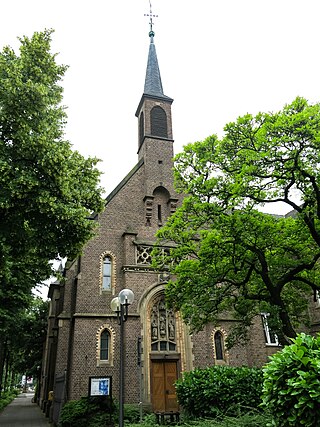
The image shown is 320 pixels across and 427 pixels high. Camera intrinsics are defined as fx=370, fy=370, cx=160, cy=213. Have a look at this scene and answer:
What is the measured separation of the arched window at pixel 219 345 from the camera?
2036 centimetres

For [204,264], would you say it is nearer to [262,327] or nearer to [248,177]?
[248,177]

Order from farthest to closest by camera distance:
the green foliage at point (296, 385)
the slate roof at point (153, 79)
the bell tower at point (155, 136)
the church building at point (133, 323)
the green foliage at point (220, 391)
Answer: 1. the slate roof at point (153, 79)
2. the bell tower at point (155, 136)
3. the church building at point (133, 323)
4. the green foliage at point (220, 391)
5. the green foliage at point (296, 385)

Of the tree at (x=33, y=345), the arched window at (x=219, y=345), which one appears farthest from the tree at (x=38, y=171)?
the tree at (x=33, y=345)

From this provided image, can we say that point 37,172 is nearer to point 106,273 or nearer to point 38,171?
point 38,171

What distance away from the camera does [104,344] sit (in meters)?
18.5

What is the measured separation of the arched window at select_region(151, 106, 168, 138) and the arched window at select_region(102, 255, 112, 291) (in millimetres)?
9787

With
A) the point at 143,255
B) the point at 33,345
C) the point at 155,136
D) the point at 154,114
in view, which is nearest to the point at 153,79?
the point at 154,114

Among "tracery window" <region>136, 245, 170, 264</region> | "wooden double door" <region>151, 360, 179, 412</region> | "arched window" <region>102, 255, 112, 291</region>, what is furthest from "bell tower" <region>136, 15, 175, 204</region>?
"wooden double door" <region>151, 360, 179, 412</region>

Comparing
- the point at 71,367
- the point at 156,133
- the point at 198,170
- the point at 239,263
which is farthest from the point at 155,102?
the point at 71,367

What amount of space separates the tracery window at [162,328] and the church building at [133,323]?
0.05m

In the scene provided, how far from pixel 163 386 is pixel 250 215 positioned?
10834 mm

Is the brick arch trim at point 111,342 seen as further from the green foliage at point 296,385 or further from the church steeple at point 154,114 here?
the green foliage at point 296,385

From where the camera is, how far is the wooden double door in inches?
719

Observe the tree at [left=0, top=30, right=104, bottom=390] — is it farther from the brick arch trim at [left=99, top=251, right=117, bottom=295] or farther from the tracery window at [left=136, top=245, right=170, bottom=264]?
the tracery window at [left=136, top=245, right=170, bottom=264]
